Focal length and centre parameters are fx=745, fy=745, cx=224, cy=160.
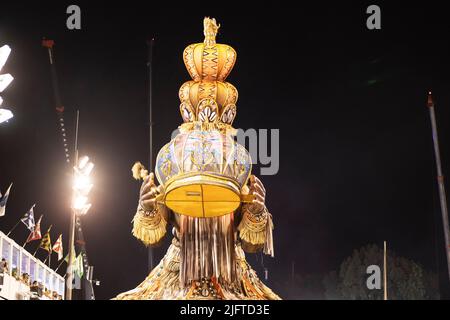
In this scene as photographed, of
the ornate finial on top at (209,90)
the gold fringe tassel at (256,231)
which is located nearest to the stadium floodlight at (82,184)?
the ornate finial on top at (209,90)

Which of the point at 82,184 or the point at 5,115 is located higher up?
the point at 5,115

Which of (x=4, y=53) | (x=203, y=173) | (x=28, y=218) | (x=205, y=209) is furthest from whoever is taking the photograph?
(x=28, y=218)

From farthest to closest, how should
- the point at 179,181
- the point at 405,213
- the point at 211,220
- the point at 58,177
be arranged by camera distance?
the point at 58,177 → the point at 405,213 → the point at 211,220 → the point at 179,181

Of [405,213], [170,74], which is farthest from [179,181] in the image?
[405,213]

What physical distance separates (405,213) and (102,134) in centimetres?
844

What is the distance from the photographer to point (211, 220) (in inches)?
283

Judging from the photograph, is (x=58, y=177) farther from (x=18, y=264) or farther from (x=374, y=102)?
(x=374, y=102)

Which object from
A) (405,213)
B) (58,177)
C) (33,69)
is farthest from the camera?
(58,177)

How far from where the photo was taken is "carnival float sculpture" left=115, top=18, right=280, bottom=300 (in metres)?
6.76

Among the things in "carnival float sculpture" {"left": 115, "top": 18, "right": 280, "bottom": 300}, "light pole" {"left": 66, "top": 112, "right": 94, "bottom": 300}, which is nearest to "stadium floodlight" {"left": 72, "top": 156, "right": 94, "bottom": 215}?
"light pole" {"left": 66, "top": 112, "right": 94, "bottom": 300}

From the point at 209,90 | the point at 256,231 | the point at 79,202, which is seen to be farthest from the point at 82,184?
the point at 256,231

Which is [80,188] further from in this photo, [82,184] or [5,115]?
[5,115]

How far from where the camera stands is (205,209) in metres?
6.85

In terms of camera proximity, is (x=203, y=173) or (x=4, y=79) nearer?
(x=203, y=173)
